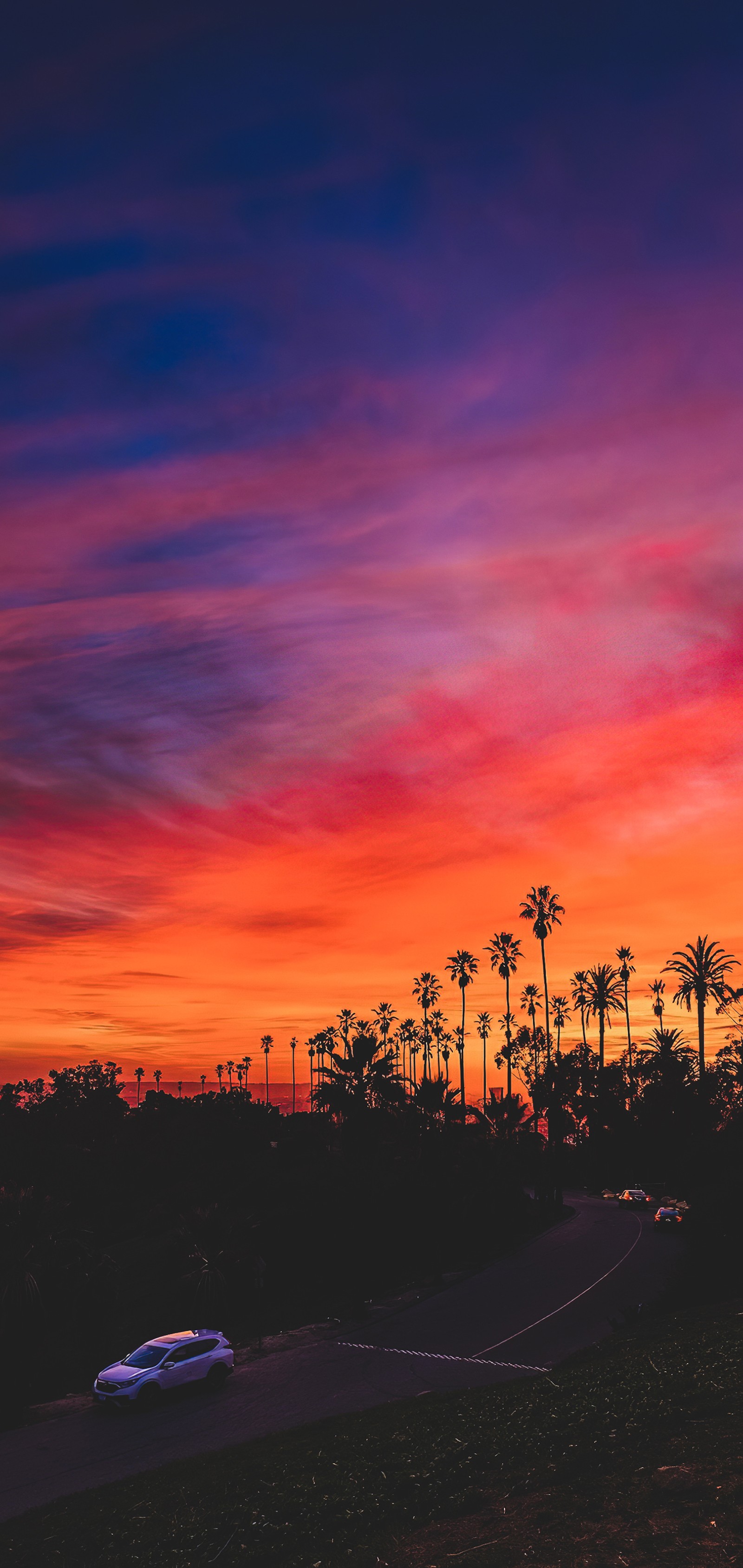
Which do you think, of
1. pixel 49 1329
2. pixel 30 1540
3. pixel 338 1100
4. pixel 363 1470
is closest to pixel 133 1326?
pixel 49 1329

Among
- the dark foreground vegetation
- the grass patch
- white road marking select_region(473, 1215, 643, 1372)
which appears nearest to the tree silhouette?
the dark foreground vegetation

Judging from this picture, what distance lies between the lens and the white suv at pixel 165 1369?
23.9 metres

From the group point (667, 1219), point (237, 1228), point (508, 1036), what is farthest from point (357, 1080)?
point (508, 1036)

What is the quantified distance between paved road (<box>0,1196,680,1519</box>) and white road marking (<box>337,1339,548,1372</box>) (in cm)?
7

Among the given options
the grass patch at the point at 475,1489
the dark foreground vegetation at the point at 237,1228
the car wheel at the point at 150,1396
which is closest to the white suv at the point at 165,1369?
the car wheel at the point at 150,1396

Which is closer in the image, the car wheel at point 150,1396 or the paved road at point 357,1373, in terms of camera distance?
the paved road at point 357,1373

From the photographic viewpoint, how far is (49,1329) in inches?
1515

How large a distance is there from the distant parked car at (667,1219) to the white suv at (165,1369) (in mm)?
34147

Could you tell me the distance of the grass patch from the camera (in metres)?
8.68

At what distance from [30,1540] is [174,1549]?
3805 millimetres

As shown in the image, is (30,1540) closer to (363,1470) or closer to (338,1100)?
(363,1470)

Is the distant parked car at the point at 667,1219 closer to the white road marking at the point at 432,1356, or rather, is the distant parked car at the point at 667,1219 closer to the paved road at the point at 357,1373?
the paved road at the point at 357,1373

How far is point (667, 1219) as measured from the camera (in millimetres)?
52031

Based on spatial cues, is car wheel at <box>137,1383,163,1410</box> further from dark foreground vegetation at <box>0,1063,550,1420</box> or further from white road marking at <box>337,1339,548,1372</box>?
white road marking at <box>337,1339,548,1372</box>
